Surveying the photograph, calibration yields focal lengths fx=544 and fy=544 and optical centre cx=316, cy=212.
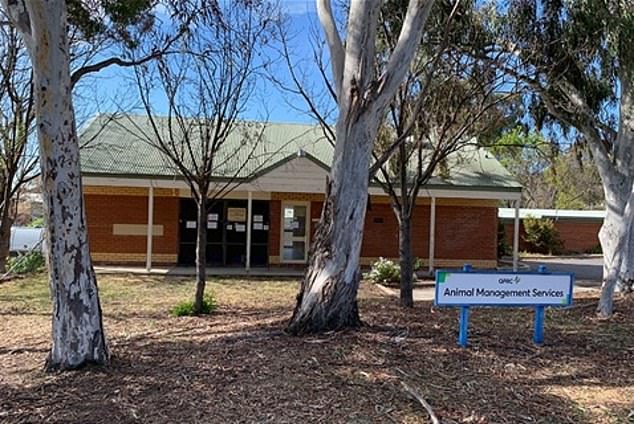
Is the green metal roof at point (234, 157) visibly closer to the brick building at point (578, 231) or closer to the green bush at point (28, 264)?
the green bush at point (28, 264)

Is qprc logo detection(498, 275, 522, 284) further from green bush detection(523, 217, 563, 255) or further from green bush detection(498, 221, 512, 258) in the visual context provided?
green bush detection(523, 217, 563, 255)

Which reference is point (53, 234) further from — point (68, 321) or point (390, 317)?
point (390, 317)

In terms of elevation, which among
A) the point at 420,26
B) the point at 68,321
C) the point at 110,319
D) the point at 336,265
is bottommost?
the point at 110,319

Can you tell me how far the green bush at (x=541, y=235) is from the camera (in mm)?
27797

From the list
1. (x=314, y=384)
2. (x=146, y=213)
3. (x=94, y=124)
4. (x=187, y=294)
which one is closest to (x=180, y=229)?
(x=146, y=213)

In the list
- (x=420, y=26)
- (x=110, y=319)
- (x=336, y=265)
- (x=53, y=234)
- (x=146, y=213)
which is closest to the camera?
(x=53, y=234)

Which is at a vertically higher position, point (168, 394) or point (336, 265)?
point (336, 265)

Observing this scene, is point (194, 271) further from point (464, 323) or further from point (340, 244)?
point (464, 323)

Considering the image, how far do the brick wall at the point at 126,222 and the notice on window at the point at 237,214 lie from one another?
174 cm

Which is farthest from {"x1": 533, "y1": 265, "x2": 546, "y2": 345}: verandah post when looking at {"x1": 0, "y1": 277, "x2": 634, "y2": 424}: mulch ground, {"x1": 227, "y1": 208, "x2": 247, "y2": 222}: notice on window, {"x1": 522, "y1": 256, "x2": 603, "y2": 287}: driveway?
{"x1": 227, "y1": 208, "x2": 247, "y2": 222}: notice on window

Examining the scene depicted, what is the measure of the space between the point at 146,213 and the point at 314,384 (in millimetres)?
13944

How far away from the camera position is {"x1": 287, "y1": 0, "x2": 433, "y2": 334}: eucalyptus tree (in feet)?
20.6

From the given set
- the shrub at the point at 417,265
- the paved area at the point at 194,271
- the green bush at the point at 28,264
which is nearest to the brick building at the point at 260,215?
the shrub at the point at 417,265

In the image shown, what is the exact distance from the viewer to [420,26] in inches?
264
